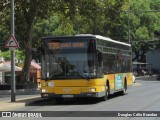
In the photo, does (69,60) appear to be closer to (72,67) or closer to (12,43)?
(72,67)

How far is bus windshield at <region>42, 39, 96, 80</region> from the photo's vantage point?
73.4ft

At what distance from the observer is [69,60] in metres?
22.5

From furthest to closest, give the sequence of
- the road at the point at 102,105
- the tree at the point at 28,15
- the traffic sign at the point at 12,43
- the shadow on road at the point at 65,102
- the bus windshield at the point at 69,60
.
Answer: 1. the tree at the point at 28,15
2. the traffic sign at the point at 12,43
3. the shadow on road at the point at 65,102
4. the bus windshield at the point at 69,60
5. the road at the point at 102,105

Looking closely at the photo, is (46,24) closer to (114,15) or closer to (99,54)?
(114,15)

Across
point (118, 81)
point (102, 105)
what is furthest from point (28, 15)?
point (102, 105)

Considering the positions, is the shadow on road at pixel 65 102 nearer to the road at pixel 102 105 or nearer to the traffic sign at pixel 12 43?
the road at pixel 102 105

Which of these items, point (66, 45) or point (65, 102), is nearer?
point (66, 45)

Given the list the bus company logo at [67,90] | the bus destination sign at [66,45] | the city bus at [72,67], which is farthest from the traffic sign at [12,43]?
the bus company logo at [67,90]

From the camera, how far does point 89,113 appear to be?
18.0 m

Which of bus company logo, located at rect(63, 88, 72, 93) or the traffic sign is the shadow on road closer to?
bus company logo, located at rect(63, 88, 72, 93)

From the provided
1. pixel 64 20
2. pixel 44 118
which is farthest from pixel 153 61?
pixel 44 118

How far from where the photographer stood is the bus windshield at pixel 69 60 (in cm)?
2238

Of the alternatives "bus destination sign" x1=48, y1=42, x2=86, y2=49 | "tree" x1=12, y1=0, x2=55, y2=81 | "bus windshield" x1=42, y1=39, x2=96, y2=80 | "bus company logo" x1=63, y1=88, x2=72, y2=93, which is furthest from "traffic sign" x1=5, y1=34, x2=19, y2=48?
"tree" x1=12, y1=0, x2=55, y2=81

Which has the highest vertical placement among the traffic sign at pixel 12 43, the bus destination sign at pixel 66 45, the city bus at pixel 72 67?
the traffic sign at pixel 12 43
